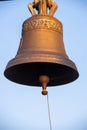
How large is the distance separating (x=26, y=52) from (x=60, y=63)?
0.80ft

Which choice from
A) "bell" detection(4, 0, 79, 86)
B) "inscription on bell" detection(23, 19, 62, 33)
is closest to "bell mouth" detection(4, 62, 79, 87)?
"bell" detection(4, 0, 79, 86)

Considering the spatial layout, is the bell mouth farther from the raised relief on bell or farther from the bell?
the raised relief on bell

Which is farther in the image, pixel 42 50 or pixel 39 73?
pixel 39 73

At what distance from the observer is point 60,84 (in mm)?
2629

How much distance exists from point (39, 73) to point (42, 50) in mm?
201

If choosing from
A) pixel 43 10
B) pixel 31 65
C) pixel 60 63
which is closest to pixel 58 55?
pixel 60 63

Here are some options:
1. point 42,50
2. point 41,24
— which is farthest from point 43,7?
point 42,50

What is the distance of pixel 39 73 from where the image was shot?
252cm

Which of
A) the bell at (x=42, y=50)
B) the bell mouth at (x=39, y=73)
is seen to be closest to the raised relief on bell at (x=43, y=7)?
the bell at (x=42, y=50)

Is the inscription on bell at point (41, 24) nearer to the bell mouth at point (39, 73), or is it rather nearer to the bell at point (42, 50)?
the bell at point (42, 50)

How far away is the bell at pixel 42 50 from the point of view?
2.45m

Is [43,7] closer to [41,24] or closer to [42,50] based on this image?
[41,24]

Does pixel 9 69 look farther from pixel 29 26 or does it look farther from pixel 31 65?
pixel 29 26

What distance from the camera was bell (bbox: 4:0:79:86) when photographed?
245 cm
